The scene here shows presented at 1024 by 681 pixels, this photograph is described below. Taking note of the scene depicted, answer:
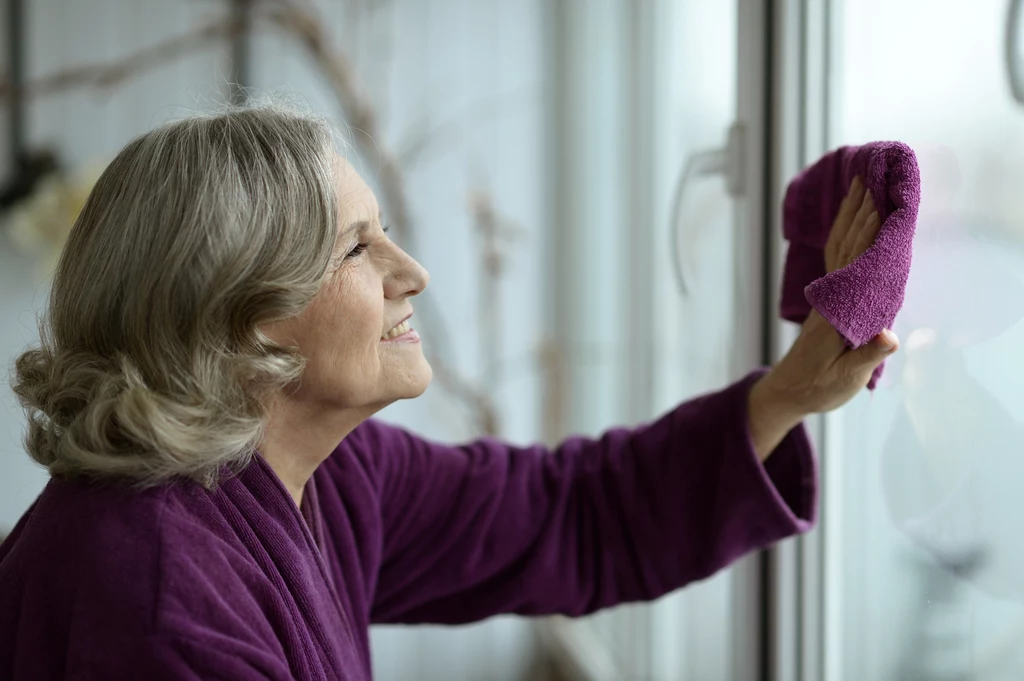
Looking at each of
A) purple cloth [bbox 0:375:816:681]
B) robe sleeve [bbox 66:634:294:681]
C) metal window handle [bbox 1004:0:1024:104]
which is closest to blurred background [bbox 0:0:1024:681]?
metal window handle [bbox 1004:0:1024:104]

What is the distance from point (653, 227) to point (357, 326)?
29.9 inches

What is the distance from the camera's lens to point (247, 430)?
68 centimetres

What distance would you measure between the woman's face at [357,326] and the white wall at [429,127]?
1.18m

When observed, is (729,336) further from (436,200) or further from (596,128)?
(436,200)

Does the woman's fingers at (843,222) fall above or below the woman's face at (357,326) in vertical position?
above

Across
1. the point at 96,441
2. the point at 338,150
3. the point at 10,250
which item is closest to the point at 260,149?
the point at 338,150

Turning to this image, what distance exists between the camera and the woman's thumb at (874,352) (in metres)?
0.65

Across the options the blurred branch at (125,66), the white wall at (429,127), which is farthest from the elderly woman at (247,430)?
the blurred branch at (125,66)

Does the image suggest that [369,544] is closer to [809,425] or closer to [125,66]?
[809,425]

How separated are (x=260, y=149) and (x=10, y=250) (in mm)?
1449

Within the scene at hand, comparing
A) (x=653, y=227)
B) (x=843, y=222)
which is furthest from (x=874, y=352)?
(x=653, y=227)

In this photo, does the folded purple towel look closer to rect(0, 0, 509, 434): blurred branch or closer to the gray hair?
the gray hair

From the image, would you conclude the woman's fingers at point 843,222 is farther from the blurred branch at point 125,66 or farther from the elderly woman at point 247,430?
the blurred branch at point 125,66

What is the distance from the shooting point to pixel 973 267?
0.67 m
